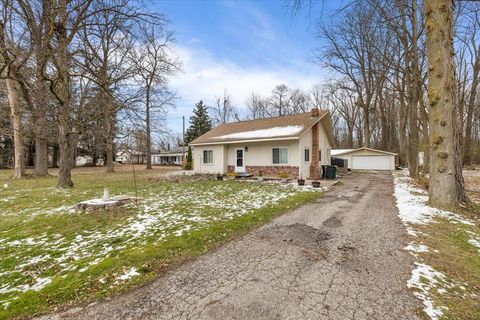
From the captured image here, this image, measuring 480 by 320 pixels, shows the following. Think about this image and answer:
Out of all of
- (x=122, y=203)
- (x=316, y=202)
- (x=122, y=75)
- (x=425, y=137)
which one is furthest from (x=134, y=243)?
(x=425, y=137)

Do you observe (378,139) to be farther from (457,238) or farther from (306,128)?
(457,238)

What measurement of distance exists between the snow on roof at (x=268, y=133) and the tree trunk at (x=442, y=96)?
7417mm

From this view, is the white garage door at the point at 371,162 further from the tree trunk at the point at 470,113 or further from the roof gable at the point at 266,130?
the roof gable at the point at 266,130

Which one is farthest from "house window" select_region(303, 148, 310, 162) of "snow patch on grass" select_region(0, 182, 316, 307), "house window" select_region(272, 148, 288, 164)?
"snow patch on grass" select_region(0, 182, 316, 307)

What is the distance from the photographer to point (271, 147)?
590 inches

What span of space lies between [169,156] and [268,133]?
3906cm

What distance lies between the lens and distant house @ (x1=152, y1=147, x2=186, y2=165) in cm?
4769

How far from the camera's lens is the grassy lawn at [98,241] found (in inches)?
111

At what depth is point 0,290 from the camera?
9.19ft

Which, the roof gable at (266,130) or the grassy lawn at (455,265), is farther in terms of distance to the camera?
the roof gable at (266,130)

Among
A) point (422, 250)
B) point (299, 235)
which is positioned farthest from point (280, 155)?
point (422, 250)

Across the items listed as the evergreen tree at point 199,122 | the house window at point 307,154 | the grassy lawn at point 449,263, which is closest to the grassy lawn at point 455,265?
the grassy lawn at point 449,263

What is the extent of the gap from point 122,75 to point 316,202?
913 centimetres

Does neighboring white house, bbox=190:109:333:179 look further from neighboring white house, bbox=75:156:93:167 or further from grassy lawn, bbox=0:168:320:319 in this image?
neighboring white house, bbox=75:156:93:167
